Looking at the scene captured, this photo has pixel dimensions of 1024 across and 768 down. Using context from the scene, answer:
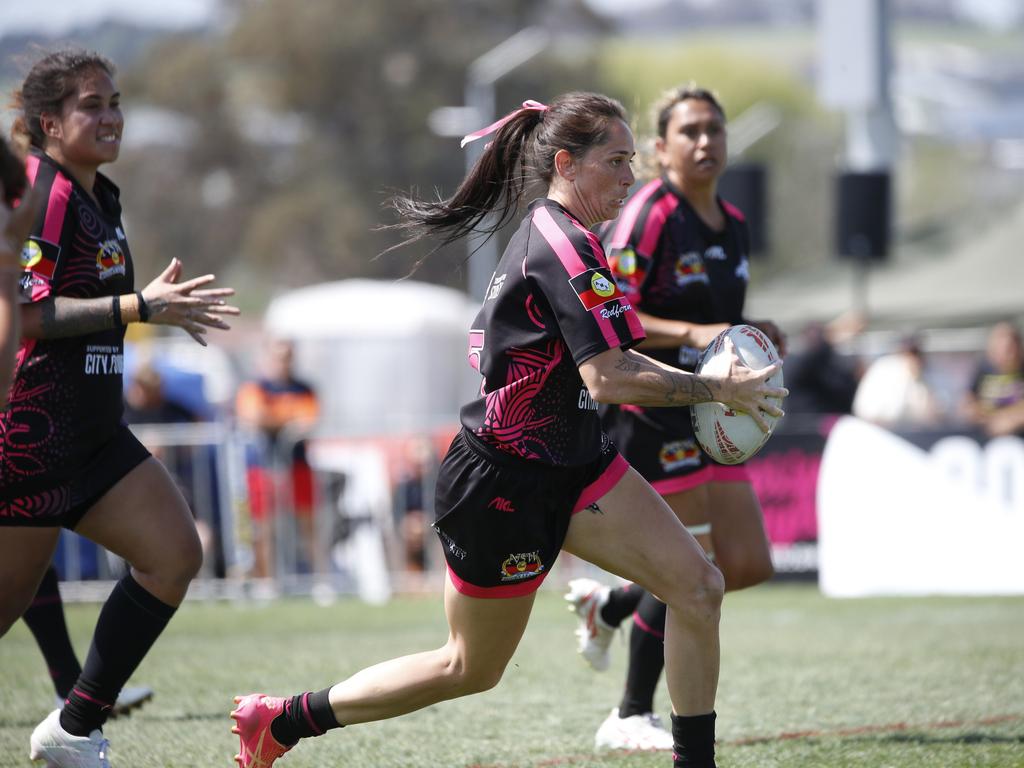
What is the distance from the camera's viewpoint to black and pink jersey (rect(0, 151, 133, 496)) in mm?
4766

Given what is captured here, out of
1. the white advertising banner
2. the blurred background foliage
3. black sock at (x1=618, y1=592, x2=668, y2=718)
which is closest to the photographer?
black sock at (x1=618, y1=592, x2=668, y2=718)

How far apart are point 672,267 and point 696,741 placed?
2.14 m

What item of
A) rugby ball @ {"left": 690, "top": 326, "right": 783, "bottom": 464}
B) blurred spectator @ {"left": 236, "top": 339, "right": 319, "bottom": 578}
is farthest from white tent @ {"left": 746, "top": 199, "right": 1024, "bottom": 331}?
rugby ball @ {"left": 690, "top": 326, "right": 783, "bottom": 464}

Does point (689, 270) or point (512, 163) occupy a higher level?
point (512, 163)

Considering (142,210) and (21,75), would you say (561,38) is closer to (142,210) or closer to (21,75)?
(142,210)

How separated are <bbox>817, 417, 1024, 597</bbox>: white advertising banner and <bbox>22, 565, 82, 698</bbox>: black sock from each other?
24.6ft

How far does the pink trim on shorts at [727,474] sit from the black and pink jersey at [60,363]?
7.81 ft

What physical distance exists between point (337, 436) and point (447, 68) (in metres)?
33.3

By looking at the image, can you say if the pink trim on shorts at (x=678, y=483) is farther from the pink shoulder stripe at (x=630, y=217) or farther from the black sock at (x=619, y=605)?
the pink shoulder stripe at (x=630, y=217)

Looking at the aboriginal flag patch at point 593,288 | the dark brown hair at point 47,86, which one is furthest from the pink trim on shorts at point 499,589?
the dark brown hair at point 47,86

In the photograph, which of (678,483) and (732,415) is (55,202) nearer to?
(732,415)

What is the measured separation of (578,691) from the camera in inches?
278

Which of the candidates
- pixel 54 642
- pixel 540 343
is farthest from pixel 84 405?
pixel 540 343

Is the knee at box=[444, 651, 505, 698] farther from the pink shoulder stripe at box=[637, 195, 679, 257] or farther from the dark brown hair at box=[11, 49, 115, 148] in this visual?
the dark brown hair at box=[11, 49, 115, 148]
